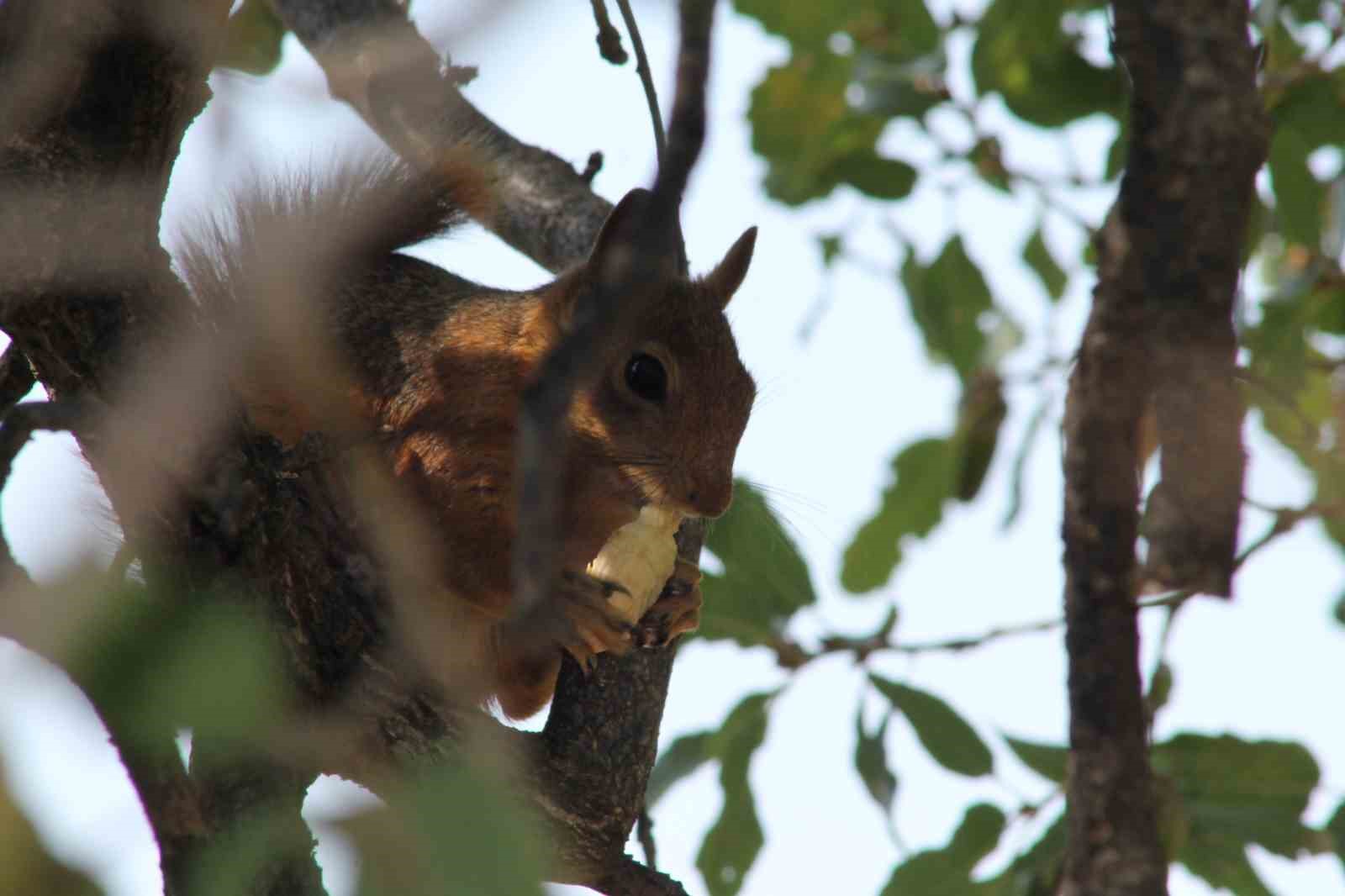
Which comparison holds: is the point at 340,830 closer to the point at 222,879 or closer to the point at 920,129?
the point at 222,879

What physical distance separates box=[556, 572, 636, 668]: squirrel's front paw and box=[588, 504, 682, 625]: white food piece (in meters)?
0.03

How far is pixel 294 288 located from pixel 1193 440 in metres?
1.52

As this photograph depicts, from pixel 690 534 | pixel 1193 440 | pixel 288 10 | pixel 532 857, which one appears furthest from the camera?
pixel 288 10

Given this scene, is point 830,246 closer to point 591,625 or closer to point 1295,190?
point 1295,190

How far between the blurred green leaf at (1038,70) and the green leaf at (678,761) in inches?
46.9

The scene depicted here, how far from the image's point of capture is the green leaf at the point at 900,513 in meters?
3.02

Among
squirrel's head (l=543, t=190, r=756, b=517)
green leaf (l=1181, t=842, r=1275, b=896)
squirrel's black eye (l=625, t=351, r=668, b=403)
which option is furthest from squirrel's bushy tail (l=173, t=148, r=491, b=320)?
green leaf (l=1181, t=842, r=1275, b=896)

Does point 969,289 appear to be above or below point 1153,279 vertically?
above

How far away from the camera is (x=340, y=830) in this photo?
62cm

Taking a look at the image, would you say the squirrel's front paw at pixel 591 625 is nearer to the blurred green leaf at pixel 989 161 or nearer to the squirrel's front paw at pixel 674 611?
the squirrel's front paw at pixel 674 611

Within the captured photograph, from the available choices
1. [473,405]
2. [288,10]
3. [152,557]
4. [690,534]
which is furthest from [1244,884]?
[288,10]

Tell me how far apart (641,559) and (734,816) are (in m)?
0.56

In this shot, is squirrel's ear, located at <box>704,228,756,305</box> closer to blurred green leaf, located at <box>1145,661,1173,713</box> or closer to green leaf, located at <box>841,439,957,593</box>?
green leaf, located at <box>841,439,957,593</box>

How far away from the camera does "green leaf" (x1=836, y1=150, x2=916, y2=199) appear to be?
2852 millimetres
